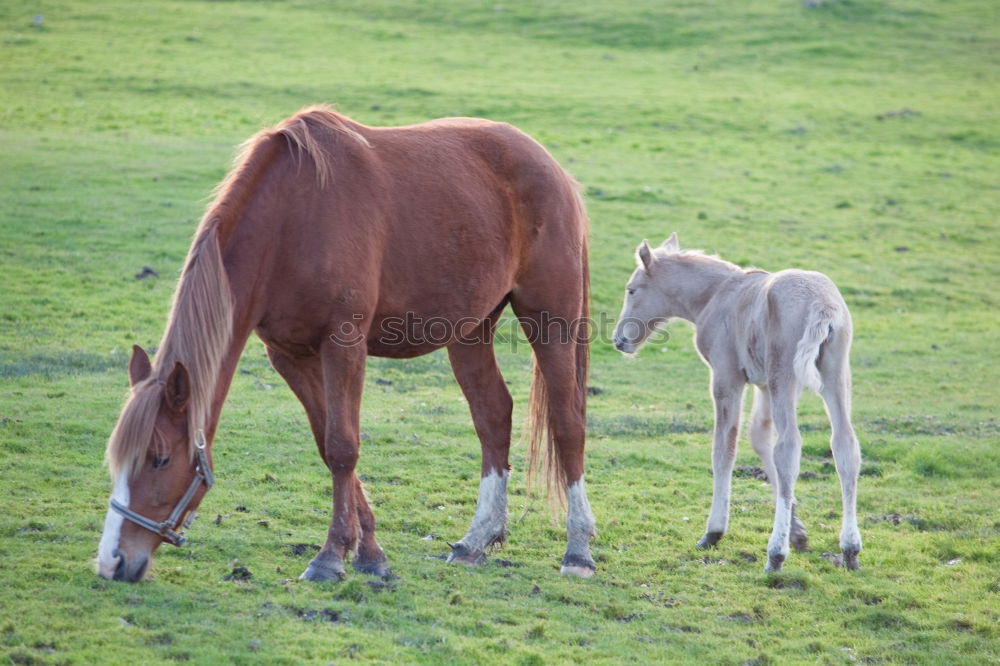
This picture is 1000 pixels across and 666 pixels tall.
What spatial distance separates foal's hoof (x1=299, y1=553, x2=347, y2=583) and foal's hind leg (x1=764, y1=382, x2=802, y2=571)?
286 centimetres

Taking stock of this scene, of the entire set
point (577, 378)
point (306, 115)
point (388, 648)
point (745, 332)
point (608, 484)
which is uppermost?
point (306, 115)

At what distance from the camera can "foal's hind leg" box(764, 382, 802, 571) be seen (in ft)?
22.5

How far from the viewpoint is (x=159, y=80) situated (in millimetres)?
27344

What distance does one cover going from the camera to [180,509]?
18.2 ft

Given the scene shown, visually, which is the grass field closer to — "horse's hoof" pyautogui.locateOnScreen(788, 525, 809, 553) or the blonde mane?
"horse's hoof" pyautogui.locateOnScreen(788, 525, 809, 553)

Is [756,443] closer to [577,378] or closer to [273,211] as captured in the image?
[577,378]

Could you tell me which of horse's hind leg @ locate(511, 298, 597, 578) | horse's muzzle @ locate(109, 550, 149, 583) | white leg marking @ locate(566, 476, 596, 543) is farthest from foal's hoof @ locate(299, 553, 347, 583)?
horse's hind leg @ locate(511, 298, 597, 578)

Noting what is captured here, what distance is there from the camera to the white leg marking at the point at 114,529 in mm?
5406

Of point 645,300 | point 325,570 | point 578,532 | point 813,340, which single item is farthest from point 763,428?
point 325,570

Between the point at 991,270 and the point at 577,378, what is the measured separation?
47.4ft

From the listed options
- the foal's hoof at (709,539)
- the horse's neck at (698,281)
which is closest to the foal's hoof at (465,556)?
the foal's hoof at (709,539)

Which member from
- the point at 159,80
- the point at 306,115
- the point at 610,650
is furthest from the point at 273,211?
the point at 159,80

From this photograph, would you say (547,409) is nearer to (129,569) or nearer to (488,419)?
(488,419)

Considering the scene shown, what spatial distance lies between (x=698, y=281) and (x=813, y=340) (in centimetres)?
175
